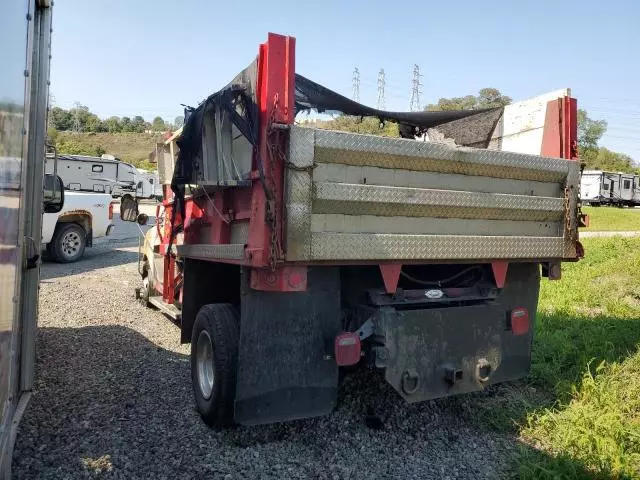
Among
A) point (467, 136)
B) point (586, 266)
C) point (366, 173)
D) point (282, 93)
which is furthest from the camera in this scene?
point (586, 266)

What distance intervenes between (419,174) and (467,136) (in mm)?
2199

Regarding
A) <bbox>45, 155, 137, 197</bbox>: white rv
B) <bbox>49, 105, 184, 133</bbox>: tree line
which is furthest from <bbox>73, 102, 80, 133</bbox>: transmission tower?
<bbox>45, 155, 137, 197</bbox>: white rv

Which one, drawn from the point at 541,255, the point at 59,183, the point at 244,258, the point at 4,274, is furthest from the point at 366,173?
the point at 59,183

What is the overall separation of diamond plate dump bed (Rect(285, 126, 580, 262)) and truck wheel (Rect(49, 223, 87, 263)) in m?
10.6

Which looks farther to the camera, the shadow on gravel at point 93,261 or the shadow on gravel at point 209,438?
the shadow on gravel at point 93,261

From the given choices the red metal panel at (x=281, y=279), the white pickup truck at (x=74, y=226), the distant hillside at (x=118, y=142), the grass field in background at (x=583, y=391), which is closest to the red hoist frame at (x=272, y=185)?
the red metal panel at (x=281, y=279)

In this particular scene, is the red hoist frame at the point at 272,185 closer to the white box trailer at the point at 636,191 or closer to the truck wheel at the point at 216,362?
the truck wheel at the point at 216,362

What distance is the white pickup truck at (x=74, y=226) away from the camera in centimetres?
1189

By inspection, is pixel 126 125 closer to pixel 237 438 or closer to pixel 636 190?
pixel 636 190

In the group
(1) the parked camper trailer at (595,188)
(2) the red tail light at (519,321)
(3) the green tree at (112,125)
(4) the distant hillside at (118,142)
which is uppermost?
(3) the green tree at (112,125)

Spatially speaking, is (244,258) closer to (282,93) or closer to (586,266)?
(282,93)

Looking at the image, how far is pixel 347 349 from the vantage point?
11.2 ft

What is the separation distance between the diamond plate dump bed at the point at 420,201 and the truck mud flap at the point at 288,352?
0.41m

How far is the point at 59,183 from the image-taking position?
15.6ft
